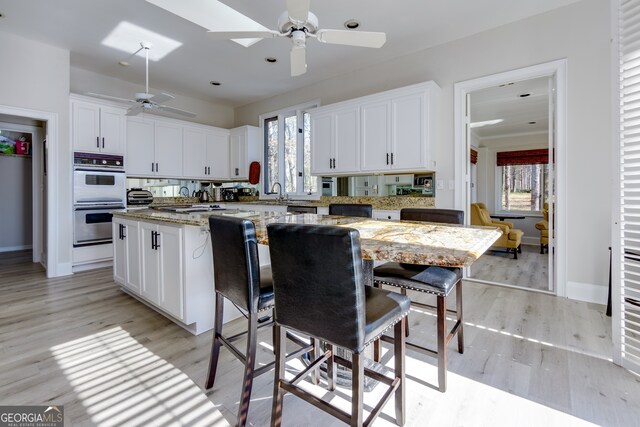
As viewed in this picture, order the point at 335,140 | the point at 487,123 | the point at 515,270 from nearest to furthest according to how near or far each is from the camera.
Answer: the point at 515,270, the point at 335,140, the point at 487,123

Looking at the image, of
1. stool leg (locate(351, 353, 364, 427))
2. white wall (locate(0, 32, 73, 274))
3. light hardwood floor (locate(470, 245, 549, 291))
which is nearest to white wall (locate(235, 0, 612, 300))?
light hardwood floor (locate(470, 245, 549, 291))

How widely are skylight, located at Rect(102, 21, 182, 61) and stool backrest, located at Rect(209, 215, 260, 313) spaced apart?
3.17m

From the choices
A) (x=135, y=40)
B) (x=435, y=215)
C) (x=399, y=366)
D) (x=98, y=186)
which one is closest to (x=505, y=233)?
(x=435, y=215)

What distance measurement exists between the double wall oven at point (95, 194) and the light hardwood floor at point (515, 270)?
16.5ft

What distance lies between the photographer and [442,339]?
1.60m

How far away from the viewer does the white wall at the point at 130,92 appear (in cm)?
460

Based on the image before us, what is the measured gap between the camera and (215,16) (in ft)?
7.95

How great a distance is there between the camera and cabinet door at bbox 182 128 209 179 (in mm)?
5555

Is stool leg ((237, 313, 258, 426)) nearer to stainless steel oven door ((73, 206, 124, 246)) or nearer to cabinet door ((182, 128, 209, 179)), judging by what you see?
stainless steel oven door ((73, 206, 124, 246))

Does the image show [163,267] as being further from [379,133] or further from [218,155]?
[218,155]

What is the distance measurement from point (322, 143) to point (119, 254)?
2928 millimetres

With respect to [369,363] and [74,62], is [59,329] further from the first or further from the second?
[74,62]

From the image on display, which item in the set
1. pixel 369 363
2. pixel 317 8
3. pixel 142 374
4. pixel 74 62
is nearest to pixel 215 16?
pixel 317 8

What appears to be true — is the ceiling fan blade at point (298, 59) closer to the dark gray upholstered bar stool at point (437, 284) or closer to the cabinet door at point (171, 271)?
the cabinet door at point (171, 271)
